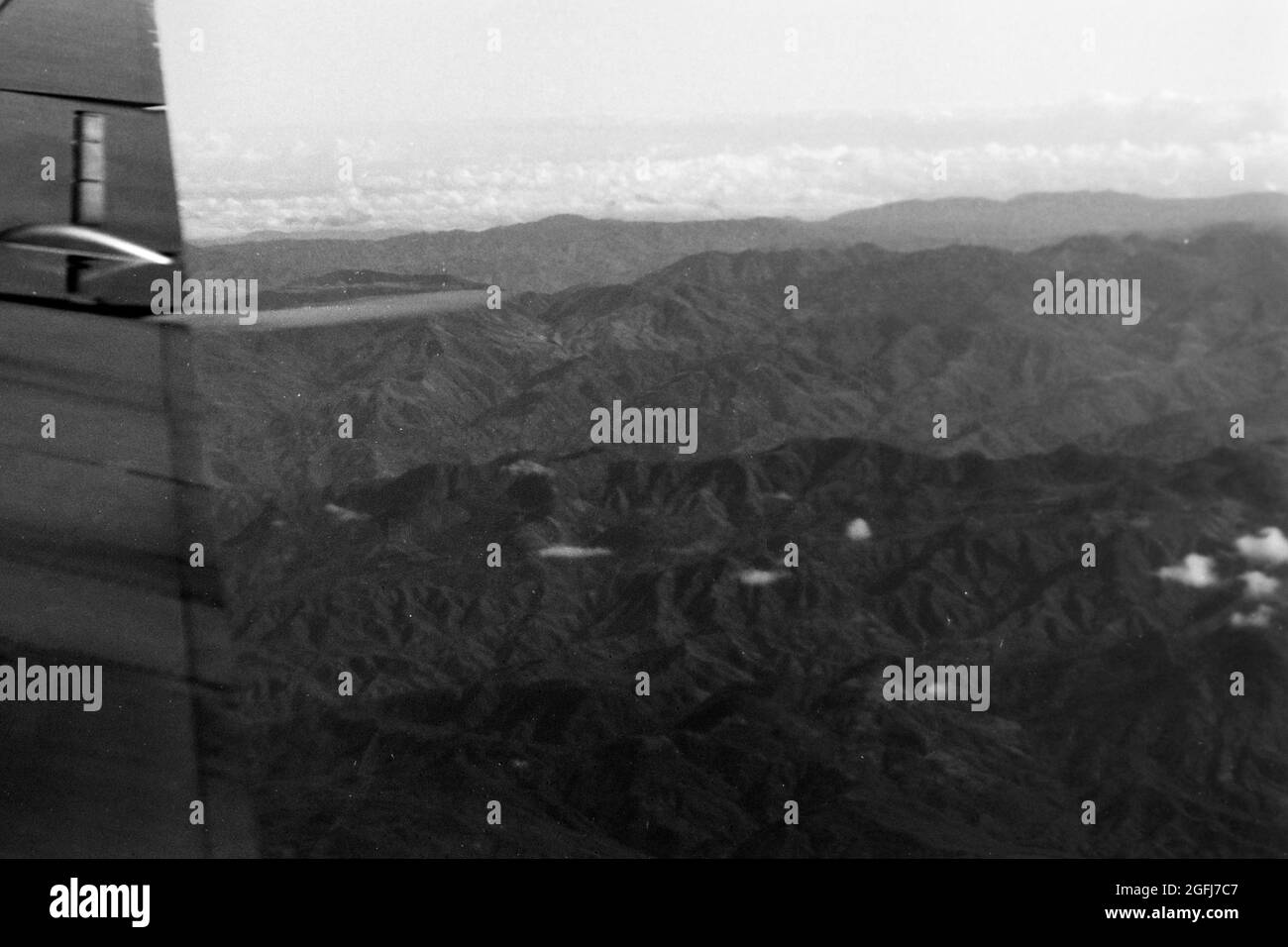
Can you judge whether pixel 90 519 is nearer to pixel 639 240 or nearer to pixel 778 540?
pixel 639 240

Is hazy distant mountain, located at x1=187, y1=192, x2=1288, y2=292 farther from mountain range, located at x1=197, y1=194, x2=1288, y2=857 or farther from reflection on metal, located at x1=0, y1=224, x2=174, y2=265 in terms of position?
reflection on metal, located at x1=0, y1=224, x2=174, y2=265

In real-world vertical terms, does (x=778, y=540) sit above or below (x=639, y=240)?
below

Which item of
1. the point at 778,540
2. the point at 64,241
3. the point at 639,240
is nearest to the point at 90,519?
the point at 64,241

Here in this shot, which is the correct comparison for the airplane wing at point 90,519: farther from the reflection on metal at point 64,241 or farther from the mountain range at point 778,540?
the mountain range at point 778,540

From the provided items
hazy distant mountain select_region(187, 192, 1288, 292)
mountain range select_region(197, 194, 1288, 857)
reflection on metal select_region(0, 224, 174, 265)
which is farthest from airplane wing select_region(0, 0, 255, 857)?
hazy distant mountain select_region(187, 192, 1288, 292)
